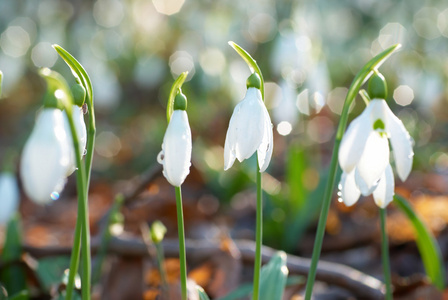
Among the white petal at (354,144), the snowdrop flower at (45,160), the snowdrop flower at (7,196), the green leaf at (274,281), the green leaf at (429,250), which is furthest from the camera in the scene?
the snowdrop flower at (7,196)

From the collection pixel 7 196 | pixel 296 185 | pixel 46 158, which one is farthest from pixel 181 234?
pixel 296 185

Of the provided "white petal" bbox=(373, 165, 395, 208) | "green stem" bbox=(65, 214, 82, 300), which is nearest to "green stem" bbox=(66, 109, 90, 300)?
"green stem" bbox=(65, 214, 82, 300)

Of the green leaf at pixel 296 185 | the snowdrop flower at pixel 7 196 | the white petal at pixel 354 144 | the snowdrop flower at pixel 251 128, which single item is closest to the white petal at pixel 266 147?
the snowdrop flower at pixel 251 128

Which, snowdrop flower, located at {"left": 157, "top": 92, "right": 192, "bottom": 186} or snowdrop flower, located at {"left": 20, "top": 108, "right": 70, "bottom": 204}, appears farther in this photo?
snowdrop flower, located at {"left": 157, "top": 92, "right": 192, "bottom": 186}

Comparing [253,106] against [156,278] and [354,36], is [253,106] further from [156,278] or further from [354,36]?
[354,36]

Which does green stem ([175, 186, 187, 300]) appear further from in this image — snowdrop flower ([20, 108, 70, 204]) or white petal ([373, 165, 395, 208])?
white petal ([373, 165, 395, 208])

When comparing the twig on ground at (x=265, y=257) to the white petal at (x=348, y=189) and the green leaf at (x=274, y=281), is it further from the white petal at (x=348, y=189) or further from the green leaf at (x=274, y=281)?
the white petal at (x=348, y=189)

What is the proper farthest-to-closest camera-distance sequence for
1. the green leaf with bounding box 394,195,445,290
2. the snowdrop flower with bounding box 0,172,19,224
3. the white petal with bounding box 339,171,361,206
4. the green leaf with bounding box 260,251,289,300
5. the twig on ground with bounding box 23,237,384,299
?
1. the snowdrop flower with bounding box 0,172,19,224
2. the twig on ground with bounding box 23,237,384,299
3. the green leaf with bounding box 394,195,445,290
4. the green leaf with bounding box 260,251,289,300
5. the white petal with bounding box 339,171,361,206
